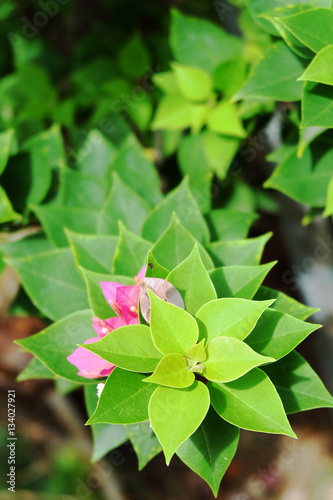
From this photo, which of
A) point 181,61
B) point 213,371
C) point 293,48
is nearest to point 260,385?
point 213,371

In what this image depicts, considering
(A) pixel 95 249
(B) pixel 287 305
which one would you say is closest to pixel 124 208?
(A) pixel 95 249

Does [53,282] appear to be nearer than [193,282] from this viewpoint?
No

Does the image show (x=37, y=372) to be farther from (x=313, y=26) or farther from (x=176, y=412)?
(x=313, y=26)

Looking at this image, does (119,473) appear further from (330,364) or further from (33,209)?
(33,209)

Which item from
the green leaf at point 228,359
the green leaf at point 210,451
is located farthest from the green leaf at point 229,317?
the green leaf at point 210,451

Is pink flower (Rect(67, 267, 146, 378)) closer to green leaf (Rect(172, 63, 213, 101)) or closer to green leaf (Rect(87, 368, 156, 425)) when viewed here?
green leaf (Rect(87, 368, 156, 425))

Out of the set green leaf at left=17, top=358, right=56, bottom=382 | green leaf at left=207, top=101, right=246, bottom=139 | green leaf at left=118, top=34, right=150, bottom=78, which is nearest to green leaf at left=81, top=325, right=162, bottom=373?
green leaf at left=17, top=358, right=56, bottom=382

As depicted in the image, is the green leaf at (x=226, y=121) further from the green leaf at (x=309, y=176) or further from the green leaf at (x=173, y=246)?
the green leaf at (x=173, y=246)
